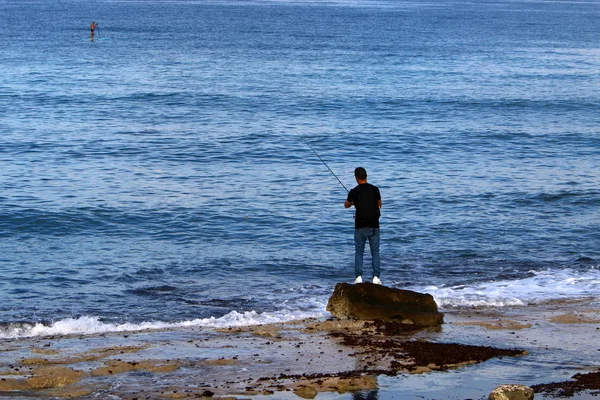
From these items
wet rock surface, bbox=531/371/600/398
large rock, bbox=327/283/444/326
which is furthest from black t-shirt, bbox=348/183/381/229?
wet rock surface, bbox=531/371/600/398

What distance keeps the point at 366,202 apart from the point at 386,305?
6.15 ft

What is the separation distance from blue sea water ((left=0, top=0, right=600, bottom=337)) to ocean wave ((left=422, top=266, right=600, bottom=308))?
7 cm

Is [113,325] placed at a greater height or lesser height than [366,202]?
lesser

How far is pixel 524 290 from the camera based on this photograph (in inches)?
638

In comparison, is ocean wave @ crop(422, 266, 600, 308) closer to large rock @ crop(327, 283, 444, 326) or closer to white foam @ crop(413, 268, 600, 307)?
white foam @ crop(413, 268, 600, 307)

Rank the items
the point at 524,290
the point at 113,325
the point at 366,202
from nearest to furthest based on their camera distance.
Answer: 1. the point at 113,325
2. the point at 366,202
3. the point at 524,290

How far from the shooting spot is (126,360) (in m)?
11.3

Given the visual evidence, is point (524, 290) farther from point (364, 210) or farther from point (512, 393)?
point (512, 393)

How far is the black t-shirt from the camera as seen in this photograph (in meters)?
14.4

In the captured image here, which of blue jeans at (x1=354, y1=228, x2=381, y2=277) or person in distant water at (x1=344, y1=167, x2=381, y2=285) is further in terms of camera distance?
blue jeans at (x1=354, y1=228, x2=381, y2=277)

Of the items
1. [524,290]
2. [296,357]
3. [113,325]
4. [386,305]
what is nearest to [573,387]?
[296,357]

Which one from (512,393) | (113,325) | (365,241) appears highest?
(365,241)

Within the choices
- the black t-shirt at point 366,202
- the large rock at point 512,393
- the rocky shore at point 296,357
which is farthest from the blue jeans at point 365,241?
the large rock at point 512,393

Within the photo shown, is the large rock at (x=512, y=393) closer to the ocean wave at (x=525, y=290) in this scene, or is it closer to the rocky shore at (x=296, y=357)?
the rocky shore at (x=296, y=357)
